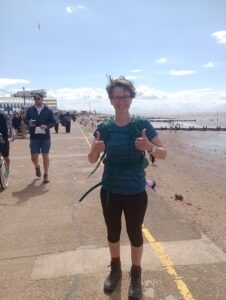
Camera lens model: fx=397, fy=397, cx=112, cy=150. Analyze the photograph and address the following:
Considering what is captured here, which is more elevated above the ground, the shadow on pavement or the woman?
the woman

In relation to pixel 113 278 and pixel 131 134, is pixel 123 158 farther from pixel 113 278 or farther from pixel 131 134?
pixel 113 278

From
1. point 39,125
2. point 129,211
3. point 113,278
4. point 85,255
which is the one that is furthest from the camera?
point 39,125

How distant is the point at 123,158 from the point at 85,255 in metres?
1.64

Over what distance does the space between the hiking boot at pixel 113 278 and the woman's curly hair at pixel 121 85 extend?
1.68 m

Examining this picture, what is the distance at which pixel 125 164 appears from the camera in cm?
363

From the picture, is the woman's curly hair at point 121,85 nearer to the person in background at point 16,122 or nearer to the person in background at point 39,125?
the person in background at point 39,125

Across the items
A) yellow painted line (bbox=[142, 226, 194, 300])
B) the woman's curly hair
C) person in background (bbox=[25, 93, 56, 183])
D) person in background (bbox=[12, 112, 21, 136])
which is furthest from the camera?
person in background (bbox=[12, 112, 21, 136])

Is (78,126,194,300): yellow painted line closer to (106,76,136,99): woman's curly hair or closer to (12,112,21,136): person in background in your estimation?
(106,76,136,99): woman's curly hair

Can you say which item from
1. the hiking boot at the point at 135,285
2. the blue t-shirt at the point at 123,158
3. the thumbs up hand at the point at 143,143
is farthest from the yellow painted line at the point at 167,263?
the thumbs up hand at the point at 143,143

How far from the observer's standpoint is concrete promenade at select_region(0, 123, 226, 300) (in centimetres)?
384

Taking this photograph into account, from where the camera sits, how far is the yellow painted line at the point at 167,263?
3738mm

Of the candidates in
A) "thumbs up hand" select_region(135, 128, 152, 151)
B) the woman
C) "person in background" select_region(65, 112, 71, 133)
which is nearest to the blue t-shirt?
the woman

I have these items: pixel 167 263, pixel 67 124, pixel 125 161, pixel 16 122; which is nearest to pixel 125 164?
pixel 125 161

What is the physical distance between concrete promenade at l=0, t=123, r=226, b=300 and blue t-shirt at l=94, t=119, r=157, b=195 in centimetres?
102
